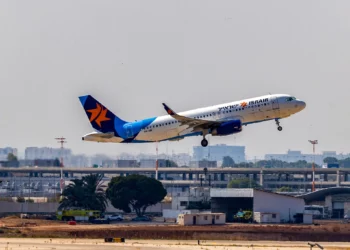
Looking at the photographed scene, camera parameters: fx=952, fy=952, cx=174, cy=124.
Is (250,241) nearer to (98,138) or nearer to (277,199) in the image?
(98,138)

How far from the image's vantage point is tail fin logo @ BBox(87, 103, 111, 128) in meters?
141

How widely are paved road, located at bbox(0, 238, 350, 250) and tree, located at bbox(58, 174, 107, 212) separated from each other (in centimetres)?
6796

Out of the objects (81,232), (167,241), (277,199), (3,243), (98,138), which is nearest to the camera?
(3,243)

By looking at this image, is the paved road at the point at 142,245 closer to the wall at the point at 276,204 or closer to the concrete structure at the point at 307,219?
the concrete structure at the point at 307,219

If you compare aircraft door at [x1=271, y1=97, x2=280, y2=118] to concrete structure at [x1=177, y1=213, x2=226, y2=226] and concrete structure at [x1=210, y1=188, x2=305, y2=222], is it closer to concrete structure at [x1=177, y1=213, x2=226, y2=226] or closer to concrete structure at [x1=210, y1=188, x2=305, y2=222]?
concrete structure at [x1=177, y1=213, x2=226, y2=226]

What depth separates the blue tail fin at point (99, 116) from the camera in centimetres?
13962

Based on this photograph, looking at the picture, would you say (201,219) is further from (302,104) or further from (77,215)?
(302,104)

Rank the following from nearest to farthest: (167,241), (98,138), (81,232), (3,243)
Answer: (3,243) → (167,241) → (81,232) → (98,138)

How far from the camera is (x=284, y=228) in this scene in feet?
473

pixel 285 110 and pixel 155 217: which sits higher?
pixel 285 110

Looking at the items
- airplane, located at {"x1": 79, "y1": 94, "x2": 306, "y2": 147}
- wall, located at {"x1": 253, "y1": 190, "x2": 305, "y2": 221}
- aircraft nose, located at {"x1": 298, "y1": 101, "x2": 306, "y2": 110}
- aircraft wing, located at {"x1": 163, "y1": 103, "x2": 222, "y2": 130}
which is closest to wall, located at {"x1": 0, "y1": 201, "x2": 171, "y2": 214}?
wall, located at {"x1": 253, "y1": 190, "x2": 305, "y2": 221}

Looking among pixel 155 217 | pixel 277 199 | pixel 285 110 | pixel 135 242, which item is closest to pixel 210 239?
pixel 135 242

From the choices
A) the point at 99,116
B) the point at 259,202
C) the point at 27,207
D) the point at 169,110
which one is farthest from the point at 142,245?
the point at 27,207

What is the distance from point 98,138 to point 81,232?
1577 centimetres
